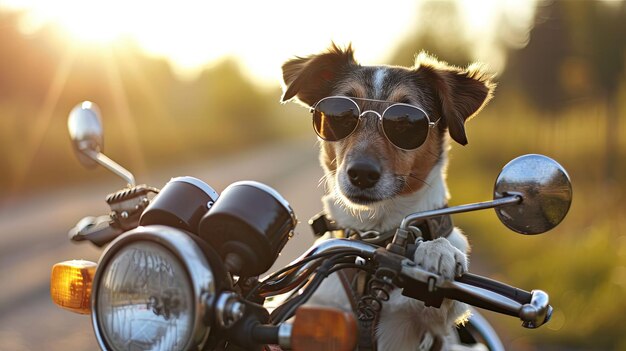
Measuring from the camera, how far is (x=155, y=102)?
4288 cm

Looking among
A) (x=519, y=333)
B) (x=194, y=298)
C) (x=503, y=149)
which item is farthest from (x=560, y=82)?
(x=194, y=298)

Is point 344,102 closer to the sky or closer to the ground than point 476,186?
closer to the ground

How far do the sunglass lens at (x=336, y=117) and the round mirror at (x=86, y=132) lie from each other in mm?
806

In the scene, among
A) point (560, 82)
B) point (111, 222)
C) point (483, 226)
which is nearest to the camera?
point (111, 222)

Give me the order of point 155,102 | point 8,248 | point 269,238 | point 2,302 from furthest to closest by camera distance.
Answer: point 155,102 → point 8,248 → point 2,302 → point 269,238

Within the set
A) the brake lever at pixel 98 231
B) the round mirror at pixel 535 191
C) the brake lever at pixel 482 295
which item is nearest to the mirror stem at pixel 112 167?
the brake lever at pixel 98 231

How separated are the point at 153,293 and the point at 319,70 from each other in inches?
84.9

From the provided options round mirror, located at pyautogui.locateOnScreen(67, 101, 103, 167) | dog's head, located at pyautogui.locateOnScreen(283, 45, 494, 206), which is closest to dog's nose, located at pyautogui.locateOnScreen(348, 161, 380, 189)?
dog's head, located at pyautogui.locateOnScreen(283, 45, 494, 206)

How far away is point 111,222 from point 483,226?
36.1ft

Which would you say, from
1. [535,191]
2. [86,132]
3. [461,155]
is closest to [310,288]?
[535,191]

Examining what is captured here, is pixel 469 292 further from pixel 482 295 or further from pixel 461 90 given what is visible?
pixel 461 90

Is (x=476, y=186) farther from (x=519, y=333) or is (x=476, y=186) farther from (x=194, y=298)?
(x=194, y=298)

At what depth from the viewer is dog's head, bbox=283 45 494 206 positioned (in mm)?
2885

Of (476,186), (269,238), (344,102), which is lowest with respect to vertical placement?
(269,238)
